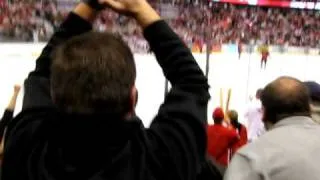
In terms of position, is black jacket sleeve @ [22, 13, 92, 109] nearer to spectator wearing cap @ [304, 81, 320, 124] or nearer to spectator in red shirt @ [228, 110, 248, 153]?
spectator wearing cap @ [304, 81, 320, 124]

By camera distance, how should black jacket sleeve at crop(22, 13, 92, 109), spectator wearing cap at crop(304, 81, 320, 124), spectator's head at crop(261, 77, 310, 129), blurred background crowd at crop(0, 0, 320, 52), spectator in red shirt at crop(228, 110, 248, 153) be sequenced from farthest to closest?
blurred background crowd at crop(0, 0, 320, 52), spectator in red shirt at crop(228, 110, 248, 153), spectator wearing cap at crop(304, 81, 320, 124), spectator's head at crop(261, 77, 310, 129), black jacket sleeve at crop(22, 13, 92, 109)

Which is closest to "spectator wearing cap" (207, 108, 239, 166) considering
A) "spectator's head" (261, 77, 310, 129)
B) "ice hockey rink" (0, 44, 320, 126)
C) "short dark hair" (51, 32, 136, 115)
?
"spectator's head" (261, 77, 310, 129)

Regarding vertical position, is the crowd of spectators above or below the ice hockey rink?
above

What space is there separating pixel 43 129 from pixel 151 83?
26.5 ft

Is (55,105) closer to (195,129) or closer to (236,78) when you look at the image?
(195,129)

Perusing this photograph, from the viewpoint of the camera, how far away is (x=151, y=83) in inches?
356

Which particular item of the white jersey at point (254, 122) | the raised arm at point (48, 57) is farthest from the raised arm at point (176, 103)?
the white jersey at point (254, 122)

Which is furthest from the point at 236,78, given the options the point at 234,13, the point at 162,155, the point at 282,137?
the point at 162,155

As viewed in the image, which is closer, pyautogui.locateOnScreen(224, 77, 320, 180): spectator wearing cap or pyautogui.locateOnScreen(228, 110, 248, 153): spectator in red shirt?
pyautogui.locateOnScreen(224, 77, 320, 180): spectator wearing cap

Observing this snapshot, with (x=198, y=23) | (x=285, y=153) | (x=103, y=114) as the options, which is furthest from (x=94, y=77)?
(x=198, y=23)

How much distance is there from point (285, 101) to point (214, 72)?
29.7ft

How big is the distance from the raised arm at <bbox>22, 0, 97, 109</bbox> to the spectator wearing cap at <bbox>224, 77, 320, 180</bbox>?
66 centimetres

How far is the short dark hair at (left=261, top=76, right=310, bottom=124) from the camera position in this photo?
1769 mm

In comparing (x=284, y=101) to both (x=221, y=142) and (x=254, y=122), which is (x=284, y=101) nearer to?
(x=221, y=142)
